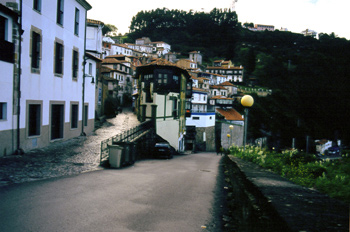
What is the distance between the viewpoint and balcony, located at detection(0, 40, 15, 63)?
38.2 ft

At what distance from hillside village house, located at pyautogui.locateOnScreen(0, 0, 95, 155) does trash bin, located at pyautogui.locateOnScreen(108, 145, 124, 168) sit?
15.2 ft

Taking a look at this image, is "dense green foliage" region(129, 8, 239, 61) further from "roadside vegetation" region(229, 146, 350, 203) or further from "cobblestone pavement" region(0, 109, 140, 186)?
"roadside vegetation" region(229, 146, 350, 203)

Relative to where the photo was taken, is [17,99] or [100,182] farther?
[17,99]

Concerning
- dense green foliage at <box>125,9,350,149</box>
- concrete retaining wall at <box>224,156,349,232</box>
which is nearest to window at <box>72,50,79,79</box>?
concrete retaining wall at <box>224,156,349,232</box>

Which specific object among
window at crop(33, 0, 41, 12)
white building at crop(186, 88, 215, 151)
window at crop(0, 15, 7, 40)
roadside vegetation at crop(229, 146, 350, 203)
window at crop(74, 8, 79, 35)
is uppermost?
window at crop(74, 8, 79, 35)

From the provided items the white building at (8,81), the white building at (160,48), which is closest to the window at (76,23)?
the white building at (8,81)

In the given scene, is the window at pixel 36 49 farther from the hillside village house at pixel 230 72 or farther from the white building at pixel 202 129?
the hillside village house at pixel 230 72

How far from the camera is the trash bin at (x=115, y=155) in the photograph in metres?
13.3

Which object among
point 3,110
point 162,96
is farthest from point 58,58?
point 162,96

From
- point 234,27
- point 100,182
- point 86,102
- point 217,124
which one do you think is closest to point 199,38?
point 234,27

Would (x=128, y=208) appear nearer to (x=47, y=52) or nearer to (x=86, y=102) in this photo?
(x=47, y=52)

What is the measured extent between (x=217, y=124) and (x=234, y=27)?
4955 inches

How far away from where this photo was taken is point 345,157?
20.2 feet

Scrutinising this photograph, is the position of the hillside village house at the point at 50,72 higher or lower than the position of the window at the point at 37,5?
lower
